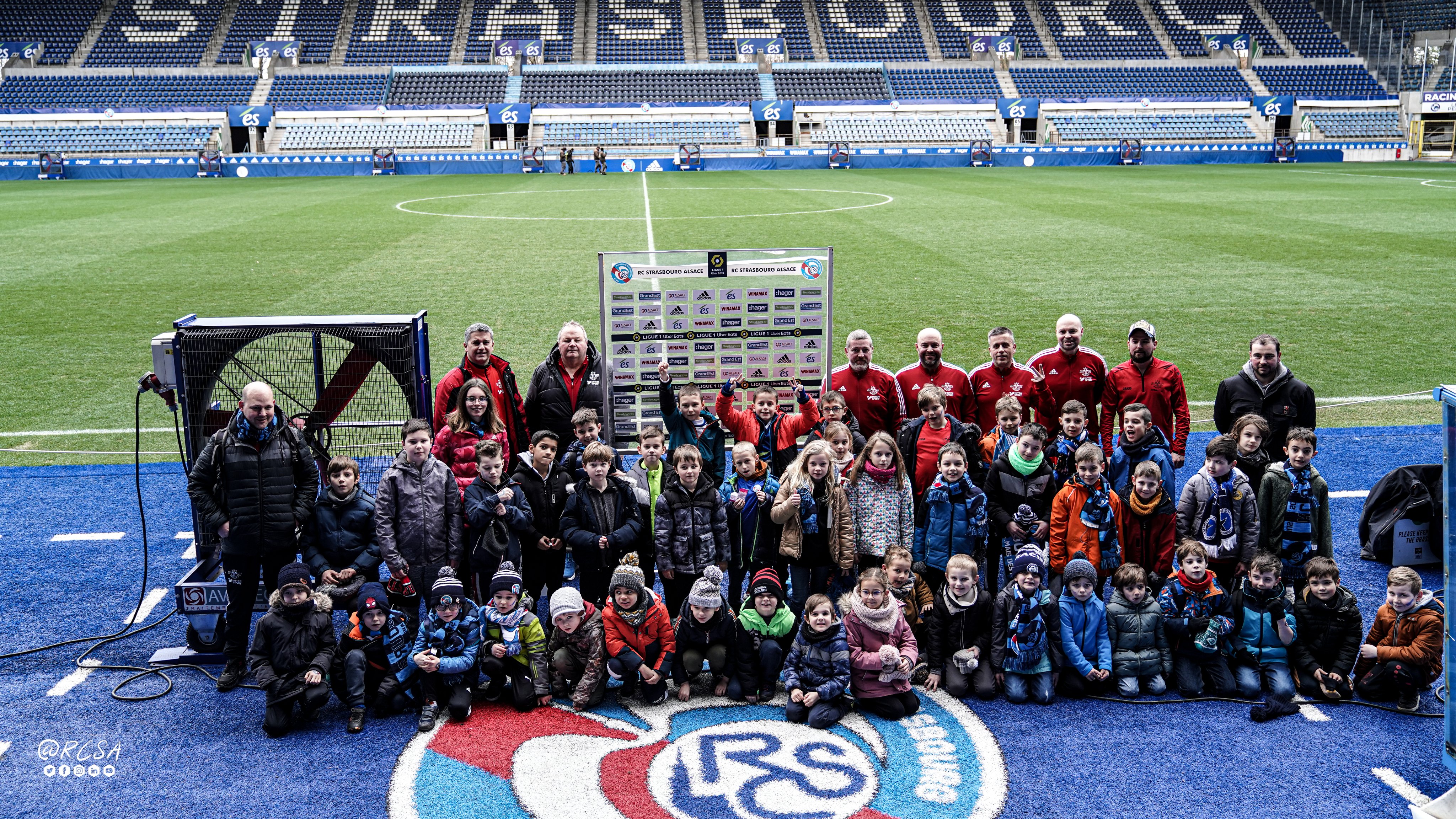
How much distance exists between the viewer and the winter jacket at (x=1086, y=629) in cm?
705

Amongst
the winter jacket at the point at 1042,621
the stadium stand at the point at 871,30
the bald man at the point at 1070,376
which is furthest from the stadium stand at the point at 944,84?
the winter jacket at the point at 1042,621

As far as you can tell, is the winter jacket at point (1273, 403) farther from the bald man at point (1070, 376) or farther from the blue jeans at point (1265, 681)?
the blue jeans at point (1265, 681)

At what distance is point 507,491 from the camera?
7.69m

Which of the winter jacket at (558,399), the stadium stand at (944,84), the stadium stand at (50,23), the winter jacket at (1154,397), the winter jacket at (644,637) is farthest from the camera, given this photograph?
the stadium stand at (50,23)

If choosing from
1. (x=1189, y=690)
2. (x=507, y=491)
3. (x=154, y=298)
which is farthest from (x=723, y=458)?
(x=154, y=298)

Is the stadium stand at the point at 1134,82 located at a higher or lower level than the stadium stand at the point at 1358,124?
higher

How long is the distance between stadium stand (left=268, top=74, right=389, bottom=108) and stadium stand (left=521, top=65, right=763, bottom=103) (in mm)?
9078

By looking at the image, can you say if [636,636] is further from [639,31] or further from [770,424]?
[639,31]

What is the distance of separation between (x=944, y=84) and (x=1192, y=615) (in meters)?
66.7

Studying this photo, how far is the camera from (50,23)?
69.8 m

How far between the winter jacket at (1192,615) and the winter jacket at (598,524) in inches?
143

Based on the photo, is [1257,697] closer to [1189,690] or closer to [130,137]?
[1189,690]

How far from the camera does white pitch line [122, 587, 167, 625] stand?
8242 mm

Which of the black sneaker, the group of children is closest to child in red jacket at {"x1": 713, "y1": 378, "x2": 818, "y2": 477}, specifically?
the group of children
